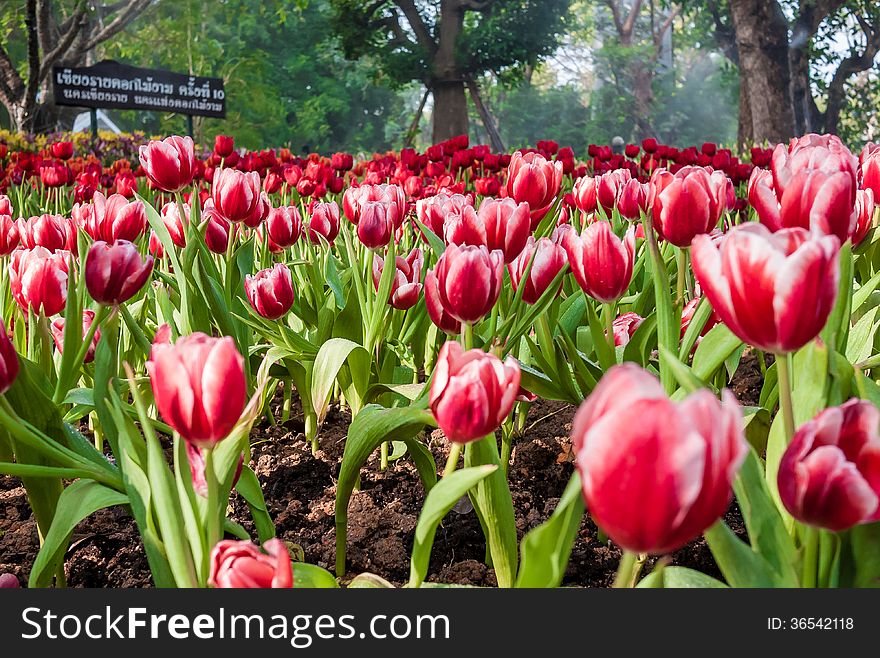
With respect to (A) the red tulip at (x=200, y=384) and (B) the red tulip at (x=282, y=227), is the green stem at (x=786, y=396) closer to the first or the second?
(A) the red tulip at (x=200, y=384)

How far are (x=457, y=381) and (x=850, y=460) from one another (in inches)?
14.0

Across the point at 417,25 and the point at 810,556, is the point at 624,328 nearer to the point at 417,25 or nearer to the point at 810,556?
the point at 810,556

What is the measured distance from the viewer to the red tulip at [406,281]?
1795 mm

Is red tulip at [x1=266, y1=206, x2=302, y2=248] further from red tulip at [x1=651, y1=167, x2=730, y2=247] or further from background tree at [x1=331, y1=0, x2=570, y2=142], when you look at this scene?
background tree at [x1=331, y1=0, x2=570, y2=142]

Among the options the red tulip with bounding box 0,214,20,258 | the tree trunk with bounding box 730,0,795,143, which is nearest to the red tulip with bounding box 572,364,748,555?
the red tulip with bounding box 0,214,20,258

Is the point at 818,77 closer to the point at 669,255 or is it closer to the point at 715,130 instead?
the point at 669,255

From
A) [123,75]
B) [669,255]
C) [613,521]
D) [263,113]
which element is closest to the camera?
[613,521]

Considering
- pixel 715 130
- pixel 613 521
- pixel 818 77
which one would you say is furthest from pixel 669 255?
pixel 715 130

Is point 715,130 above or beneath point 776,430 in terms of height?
above

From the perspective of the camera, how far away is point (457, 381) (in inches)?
32.9

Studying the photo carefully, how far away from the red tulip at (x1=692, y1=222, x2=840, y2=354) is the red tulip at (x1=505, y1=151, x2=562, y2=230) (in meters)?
1.16

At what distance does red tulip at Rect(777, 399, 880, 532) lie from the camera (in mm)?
658

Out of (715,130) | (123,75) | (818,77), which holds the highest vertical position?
(715,130)

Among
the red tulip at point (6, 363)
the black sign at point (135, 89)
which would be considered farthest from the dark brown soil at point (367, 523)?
the black sign at point (135, 89)
